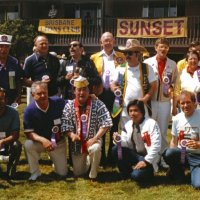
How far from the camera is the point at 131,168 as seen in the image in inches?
229

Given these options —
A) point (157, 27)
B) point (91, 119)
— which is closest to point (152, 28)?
point (157, 27)

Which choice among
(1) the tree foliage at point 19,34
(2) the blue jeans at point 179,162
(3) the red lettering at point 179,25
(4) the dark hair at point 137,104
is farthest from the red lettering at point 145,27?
(2) the blue jeans at point 179,162

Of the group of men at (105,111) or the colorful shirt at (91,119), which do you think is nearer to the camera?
the group of men at (105,111)

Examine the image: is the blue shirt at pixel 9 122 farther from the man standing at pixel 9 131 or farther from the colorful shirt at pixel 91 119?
the colorful shirt at pixel 91 119

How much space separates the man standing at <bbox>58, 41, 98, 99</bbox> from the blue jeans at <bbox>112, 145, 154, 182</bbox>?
1214mm

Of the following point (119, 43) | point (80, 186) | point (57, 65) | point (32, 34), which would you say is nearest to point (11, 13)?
point (32, 34)

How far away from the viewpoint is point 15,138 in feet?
18.9

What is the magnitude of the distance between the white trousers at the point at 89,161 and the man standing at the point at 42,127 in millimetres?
195

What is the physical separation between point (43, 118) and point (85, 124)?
0.57 m

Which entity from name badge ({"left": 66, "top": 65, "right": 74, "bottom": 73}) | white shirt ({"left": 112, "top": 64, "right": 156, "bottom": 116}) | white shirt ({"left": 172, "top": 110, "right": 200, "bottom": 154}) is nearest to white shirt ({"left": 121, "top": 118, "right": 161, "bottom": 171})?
white shirt ({"left": 172, "top": 110, "right": 200, "bottom": 154})

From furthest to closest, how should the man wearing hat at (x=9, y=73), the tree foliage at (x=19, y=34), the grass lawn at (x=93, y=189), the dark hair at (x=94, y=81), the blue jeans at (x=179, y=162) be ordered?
the tree foliage at (x=19, y=34)
the man wearing hat at (x=9, y=73)
the dark hair at (x=94, y=81)
the blue jeans at (x=179, y=162)
the grass lawn at (x=93, y=189)

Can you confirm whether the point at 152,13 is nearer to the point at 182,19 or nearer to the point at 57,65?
the point at 182,19

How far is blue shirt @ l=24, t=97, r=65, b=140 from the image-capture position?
230 inches

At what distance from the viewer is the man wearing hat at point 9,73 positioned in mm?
6254
